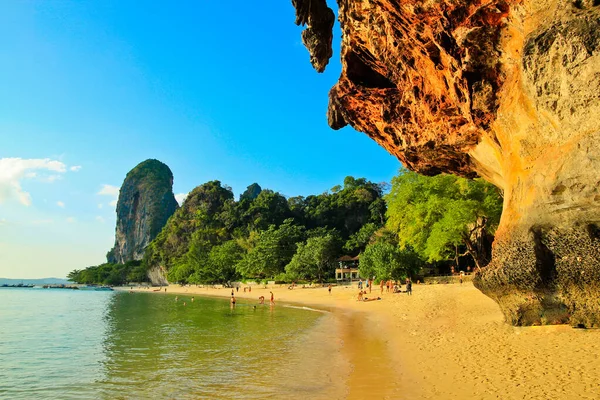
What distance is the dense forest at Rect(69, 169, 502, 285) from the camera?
31.5m

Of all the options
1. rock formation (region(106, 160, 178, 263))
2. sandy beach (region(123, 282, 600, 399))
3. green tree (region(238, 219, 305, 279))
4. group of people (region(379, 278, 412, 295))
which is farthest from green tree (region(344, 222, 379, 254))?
rock formation (region(106, 160, 178, 263))

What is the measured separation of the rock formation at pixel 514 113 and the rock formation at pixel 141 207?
164 metres

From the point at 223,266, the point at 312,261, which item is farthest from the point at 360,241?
the point at 223,266

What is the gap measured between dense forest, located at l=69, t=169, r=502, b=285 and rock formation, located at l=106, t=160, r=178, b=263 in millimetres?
24558

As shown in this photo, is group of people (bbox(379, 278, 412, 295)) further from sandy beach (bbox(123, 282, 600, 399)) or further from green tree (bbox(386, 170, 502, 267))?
sandy beach (bbox(123, 282, 600, 399))

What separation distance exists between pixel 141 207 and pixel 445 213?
559ft

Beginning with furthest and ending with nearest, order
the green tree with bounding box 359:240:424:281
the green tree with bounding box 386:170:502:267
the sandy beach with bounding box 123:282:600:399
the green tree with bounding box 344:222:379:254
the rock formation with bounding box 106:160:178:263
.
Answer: the rock formation with bounding box 106:160:178:263, the green tree with bounding box 344:222:379:254, the green tree with bounding box 359:240:424:281, the green tree with bounding box 386:170:502:267, the sandy beach with bounding box 123:282:600:399

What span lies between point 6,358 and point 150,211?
165 meters

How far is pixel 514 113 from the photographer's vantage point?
11.7 meters

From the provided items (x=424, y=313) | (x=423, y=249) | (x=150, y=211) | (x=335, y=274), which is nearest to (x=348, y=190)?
(x=335, y=274)

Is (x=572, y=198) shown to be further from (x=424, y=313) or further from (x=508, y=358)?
(x=424, y=313)

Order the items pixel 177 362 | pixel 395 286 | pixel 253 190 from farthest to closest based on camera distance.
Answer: pixel 253 190 → pixel 395 286 → pixel 177 362

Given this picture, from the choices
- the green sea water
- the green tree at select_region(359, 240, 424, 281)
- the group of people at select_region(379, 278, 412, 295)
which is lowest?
the green sea water

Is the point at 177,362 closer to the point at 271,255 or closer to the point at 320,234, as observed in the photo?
the point at 271,255
